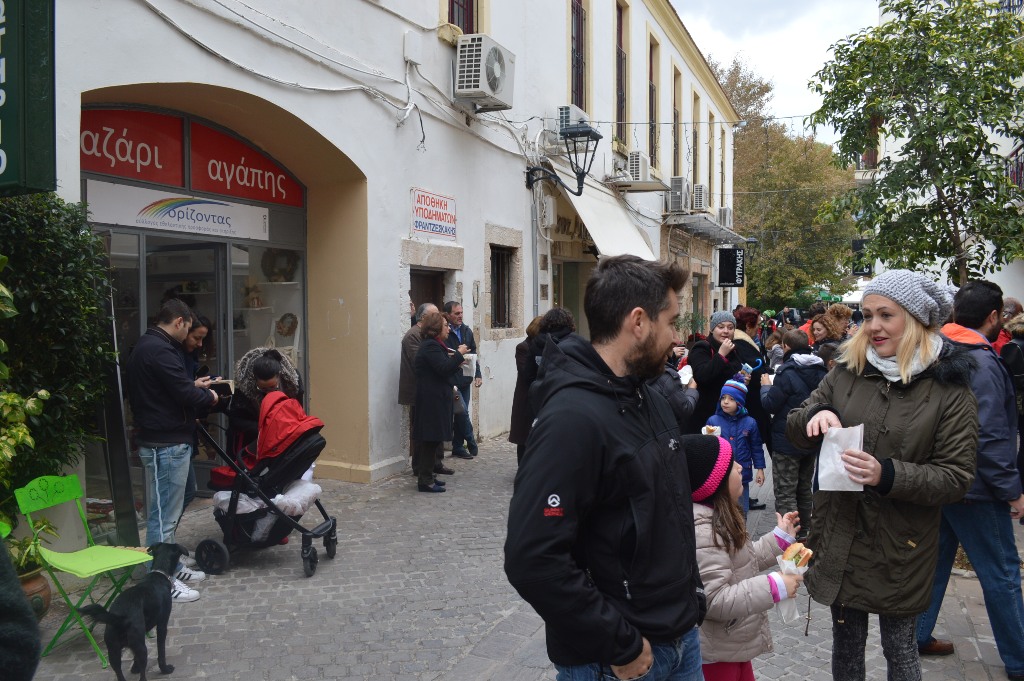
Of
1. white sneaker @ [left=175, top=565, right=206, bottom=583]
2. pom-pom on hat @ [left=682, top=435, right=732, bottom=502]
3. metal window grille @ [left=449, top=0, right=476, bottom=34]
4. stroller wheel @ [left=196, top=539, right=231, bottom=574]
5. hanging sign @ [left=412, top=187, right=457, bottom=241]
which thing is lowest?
white sneaker @ [left=175, top=565, right=206, bottom=583]

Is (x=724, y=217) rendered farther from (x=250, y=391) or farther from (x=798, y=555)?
(x=798, y=555)

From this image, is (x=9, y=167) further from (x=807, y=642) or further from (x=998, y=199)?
(x=998, y=199)

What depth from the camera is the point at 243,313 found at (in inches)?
318

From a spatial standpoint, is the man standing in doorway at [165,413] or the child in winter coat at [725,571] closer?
the child in winter coat at [725,571]

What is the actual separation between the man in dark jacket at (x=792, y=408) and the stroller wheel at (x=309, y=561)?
3.36 metres

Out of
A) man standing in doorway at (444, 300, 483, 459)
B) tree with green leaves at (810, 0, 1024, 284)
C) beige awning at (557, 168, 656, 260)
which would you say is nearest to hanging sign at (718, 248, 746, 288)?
beige awning at (557, 168, 656, 260)

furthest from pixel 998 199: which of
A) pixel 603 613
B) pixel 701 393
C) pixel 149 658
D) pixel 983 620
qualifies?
pixel 149 658

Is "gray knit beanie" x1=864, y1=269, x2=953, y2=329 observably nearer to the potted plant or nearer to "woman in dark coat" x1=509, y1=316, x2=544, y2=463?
the potted plant

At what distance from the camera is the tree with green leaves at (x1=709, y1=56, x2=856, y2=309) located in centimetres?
3234

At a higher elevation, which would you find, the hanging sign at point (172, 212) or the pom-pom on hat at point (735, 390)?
the hanging sign at point (172, 212)

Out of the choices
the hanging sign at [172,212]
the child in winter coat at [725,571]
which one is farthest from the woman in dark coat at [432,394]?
the child in winter coat at [725,571]

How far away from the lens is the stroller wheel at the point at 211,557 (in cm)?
554

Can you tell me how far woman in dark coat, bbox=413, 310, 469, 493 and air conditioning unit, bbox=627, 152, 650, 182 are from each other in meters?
8.83

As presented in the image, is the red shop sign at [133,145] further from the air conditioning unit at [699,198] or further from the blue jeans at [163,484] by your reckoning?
the air conditioning unit at [699,198]
